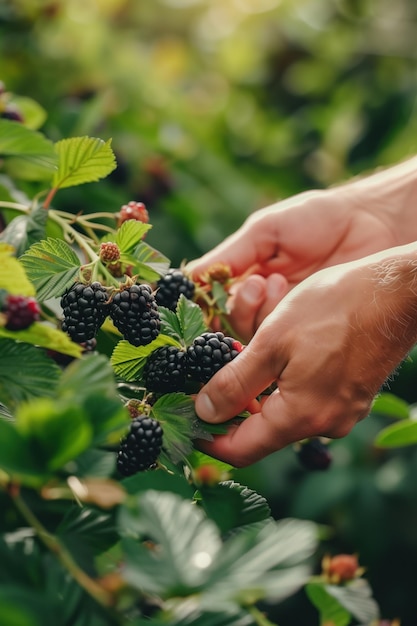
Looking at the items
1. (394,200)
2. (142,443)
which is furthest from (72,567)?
(394,200)

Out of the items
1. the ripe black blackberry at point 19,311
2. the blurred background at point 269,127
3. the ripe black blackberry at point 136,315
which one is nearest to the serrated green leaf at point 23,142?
the ripe black blackberry at point 136,315

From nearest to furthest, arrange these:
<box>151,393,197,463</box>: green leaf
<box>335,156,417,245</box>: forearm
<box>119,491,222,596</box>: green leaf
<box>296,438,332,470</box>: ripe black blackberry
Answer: <box>119,491,222,596</box>: green leaf < <box>151,393,197,463</box>: green leaf < <box>296,438,332,470</box>: ripe black blackberry < <box>335,156,417,245</box>: forearm

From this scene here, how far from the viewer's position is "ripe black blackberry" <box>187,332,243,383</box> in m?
0.87

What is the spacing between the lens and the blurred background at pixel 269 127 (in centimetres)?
217

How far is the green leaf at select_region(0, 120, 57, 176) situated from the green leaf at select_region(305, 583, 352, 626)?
615 mm

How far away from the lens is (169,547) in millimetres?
490

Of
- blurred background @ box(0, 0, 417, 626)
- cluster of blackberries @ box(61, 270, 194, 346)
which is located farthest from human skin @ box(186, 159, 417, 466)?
blurred background @ box(0, 0, 417, 626)

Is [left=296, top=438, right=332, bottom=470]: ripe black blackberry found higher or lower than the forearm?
lower

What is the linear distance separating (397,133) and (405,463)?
4.07 ft

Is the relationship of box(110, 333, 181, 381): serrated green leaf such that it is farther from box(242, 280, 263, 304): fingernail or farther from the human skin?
box(242, 280, 263, 304): fingernail

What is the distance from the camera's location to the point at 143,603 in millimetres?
606

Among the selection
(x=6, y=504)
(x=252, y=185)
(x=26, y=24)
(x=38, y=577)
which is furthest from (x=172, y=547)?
(x=252, y=185)

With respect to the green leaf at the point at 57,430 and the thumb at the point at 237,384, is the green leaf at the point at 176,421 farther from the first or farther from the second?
the green leaf at the point at 57,430

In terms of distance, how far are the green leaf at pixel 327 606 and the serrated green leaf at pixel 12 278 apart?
19.9 inches
